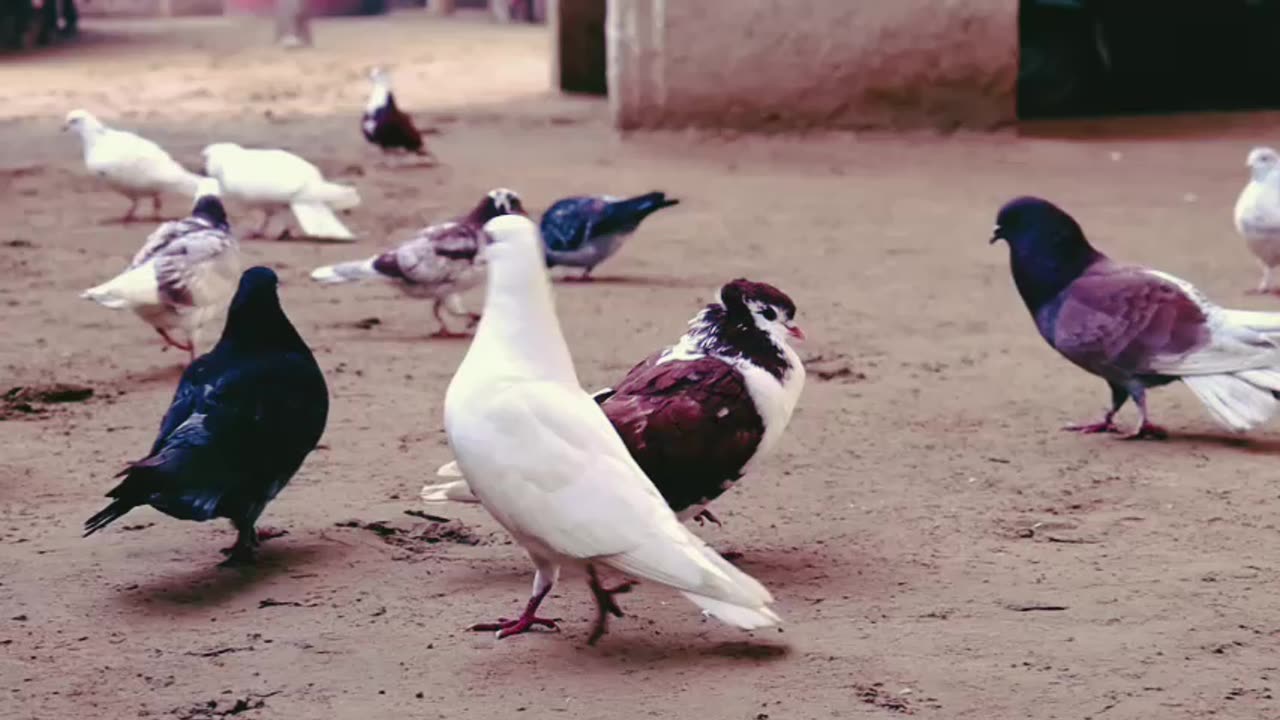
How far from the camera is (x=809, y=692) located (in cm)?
305

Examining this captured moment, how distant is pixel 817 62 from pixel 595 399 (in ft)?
26.3

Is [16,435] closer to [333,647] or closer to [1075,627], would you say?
[333,647]

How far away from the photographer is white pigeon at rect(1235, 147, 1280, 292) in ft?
22.0

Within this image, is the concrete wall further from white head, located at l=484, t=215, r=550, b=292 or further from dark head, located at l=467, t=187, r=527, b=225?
white head, located at l=484, t=215, r=550, b=292

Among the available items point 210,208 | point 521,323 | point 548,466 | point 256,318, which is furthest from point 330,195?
point 548,466

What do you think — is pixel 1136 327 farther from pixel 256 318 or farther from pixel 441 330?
pixel 441 330

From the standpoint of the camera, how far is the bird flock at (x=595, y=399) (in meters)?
3.11

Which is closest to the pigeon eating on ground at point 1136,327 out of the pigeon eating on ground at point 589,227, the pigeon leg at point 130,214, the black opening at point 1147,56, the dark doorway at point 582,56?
the pigeon eating on ground at point 589,227

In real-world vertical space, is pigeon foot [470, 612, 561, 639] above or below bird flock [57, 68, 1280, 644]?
below

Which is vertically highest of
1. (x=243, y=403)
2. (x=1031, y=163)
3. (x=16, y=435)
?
(x=243, y=403)

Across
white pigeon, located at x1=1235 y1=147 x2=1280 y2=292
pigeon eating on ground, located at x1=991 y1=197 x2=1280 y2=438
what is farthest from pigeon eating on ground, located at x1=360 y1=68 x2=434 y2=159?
pigeon eating on ground, located at x1=991 y1=197 x2=1280 y2=438

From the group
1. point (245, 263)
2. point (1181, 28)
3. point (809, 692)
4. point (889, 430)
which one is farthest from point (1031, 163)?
point (809, 692)

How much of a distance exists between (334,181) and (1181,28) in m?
7.41

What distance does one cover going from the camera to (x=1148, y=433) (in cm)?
488
